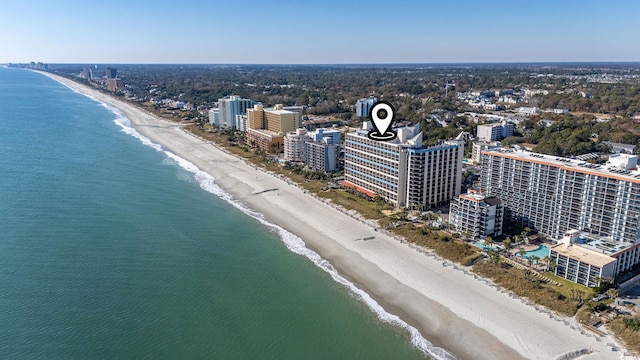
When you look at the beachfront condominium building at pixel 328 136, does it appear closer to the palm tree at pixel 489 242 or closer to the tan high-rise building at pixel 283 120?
the tan high-rise building at pixel 283 120

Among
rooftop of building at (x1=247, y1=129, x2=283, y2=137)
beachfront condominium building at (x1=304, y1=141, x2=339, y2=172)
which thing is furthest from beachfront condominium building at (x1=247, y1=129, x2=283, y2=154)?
beachfront condominium building at (x1=304, y1=141, x2=339, y2=172)

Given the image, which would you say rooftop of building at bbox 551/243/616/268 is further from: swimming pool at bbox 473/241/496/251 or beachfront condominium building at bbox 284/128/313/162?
beachfront condominium building at bbox 284/128/313/162

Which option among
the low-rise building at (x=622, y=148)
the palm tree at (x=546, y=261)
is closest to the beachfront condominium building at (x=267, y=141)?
the palm tree at (x=546, y=261)

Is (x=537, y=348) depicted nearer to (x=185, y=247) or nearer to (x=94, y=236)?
(x=185, y=247)

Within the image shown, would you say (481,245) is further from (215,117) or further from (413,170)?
(215,117)

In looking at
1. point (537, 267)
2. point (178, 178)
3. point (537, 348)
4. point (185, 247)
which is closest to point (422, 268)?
point (537, 267)

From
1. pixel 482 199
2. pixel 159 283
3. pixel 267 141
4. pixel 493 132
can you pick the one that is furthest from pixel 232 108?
pixel 482 199
